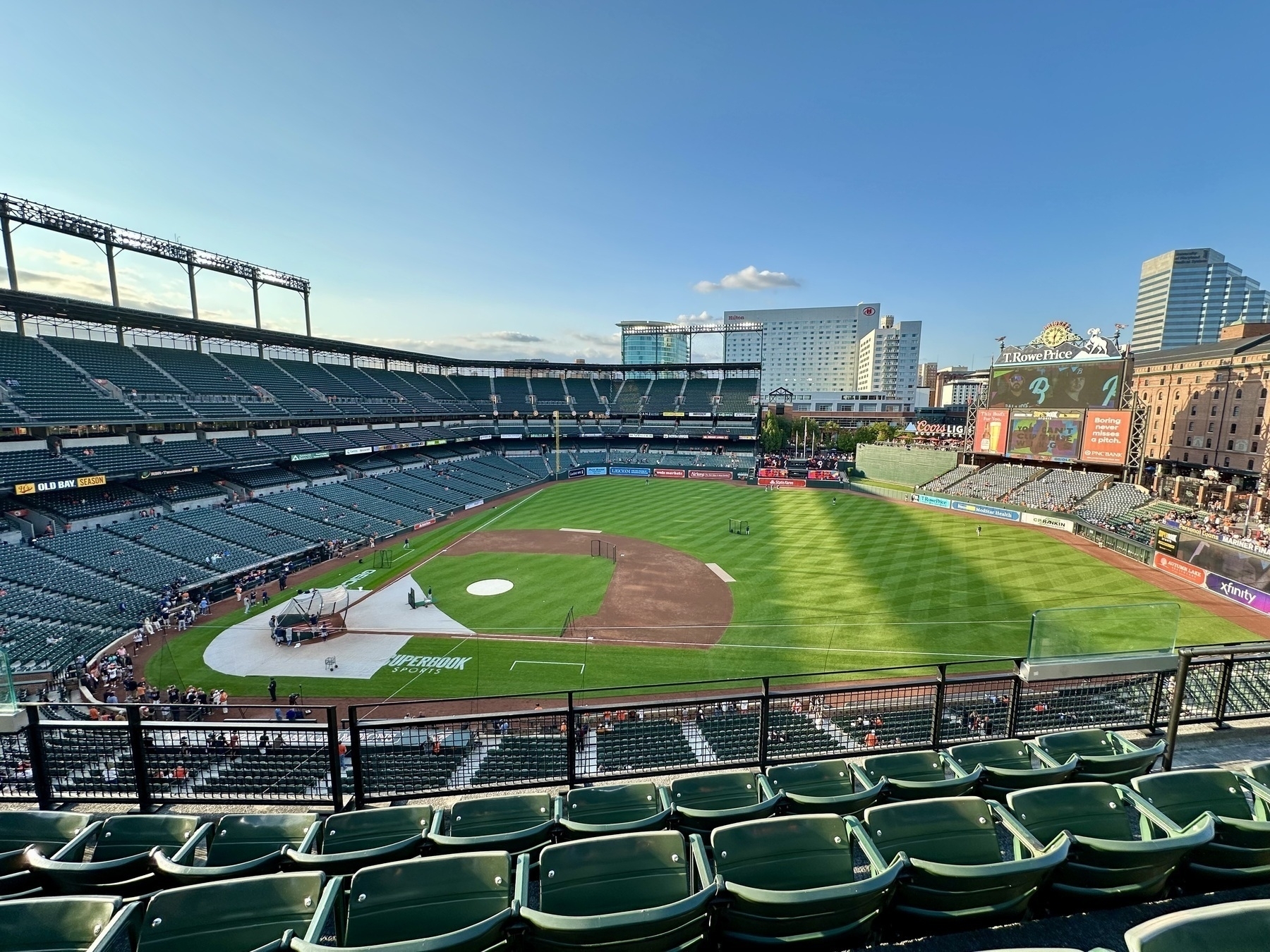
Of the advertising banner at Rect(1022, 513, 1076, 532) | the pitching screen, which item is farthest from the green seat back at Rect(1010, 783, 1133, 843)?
the pitching screen

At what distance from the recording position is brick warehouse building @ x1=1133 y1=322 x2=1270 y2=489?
46312 millimetres

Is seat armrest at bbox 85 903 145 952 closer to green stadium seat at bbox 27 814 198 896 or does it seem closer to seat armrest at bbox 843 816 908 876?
green stadium seat at bbox 27 814 198 896

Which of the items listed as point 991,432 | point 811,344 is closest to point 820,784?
point 991,432

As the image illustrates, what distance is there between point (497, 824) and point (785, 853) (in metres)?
2.64

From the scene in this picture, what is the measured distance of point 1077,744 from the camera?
6328mm

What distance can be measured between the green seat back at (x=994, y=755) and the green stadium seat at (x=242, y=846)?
21.7 ft

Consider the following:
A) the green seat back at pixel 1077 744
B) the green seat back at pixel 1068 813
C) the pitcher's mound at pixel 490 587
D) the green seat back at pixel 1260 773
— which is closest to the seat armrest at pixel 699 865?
the green seat back at pixel 1068 813

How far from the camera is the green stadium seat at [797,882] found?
3332mm

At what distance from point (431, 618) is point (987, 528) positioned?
1571 inches

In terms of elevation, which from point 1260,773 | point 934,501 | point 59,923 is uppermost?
point 59,923

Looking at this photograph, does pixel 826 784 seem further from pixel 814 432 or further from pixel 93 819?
pixel 814 432

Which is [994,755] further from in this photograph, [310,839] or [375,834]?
[310,839]

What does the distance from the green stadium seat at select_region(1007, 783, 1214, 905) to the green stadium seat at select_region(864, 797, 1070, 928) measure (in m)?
0.22

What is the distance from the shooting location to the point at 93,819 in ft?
16.5
